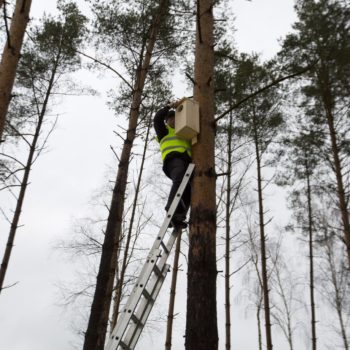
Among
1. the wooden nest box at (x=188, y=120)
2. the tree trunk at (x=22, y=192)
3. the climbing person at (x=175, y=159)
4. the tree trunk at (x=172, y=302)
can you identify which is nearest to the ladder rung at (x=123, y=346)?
the climbing person at (x=175, y=159)

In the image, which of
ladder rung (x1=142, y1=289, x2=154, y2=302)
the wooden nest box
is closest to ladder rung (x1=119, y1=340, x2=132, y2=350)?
ladder rung (x1=142, y1=289, x2=154, y2=302)

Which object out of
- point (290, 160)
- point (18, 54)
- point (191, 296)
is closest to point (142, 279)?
point (191, 296)

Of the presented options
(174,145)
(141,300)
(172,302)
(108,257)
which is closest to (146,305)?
(141,300)

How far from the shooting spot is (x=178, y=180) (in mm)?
3797

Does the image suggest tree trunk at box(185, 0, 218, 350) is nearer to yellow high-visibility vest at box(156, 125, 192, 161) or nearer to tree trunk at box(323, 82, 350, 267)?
yellow high-visibility vest at box(156, 125, 192, 161)

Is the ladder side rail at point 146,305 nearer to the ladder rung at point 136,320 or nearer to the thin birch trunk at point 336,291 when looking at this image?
the ladder rung at point 136,320

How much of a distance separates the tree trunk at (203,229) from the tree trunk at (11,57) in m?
2.81

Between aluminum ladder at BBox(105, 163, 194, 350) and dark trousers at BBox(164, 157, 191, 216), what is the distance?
0.32 m

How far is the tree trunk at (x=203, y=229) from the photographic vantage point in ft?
9.02

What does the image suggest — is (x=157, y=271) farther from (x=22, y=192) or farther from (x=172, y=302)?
(x=172, y=302)

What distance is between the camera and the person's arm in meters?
4.23

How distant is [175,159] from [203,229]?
1101 mm

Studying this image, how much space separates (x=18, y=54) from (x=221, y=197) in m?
7.77

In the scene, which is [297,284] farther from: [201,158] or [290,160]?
[201,158]
